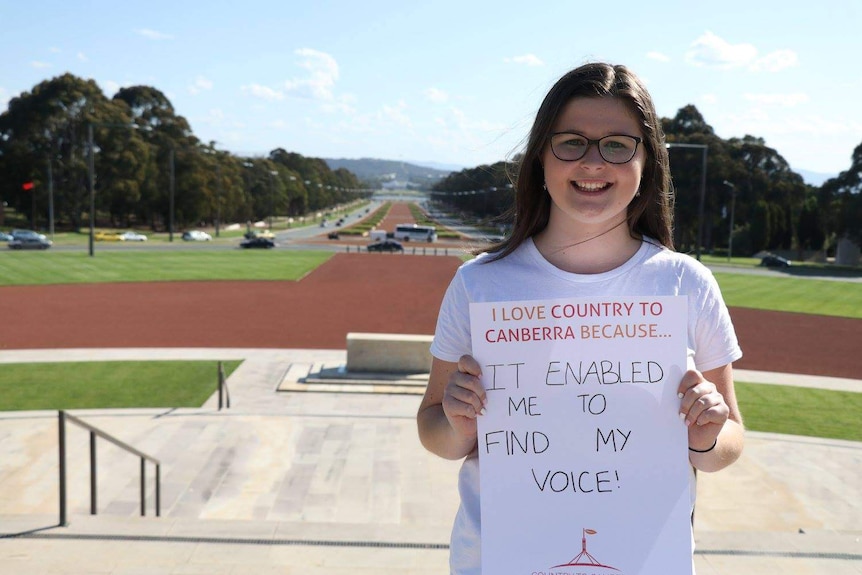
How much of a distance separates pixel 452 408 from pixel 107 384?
14.3 meters

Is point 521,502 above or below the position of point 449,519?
above

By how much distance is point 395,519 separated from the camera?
8523 mm

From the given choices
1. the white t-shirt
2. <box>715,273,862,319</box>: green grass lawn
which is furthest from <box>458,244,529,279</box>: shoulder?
<box>715,273,862,319</box>: green grass lawn

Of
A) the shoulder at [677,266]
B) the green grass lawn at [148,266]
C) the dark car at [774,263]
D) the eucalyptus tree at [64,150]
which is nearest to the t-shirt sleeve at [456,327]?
the shoulder at [677,266]

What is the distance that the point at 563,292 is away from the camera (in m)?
2.26

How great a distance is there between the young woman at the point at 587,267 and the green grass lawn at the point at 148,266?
32.6 metres

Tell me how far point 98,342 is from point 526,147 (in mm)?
19325

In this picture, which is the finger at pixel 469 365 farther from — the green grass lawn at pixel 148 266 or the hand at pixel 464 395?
the green grass lawn at pixel 148 266

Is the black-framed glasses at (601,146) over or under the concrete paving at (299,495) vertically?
over

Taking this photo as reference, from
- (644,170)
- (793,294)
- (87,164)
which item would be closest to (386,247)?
(793,294)

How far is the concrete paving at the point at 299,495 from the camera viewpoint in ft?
18.5

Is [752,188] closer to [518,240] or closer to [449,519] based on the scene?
[449,519]

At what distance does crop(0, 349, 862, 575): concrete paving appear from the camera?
5.64 meters

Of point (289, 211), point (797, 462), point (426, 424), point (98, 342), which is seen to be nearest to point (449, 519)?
point (797, 462)
